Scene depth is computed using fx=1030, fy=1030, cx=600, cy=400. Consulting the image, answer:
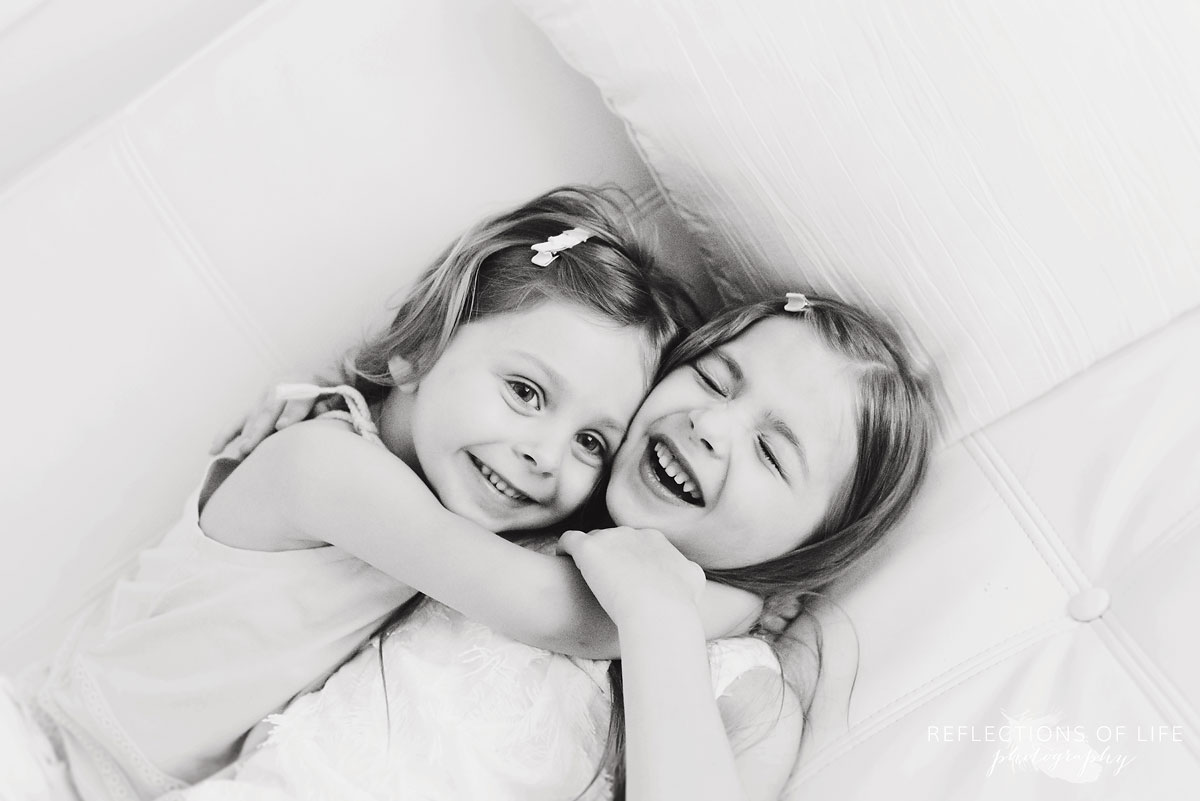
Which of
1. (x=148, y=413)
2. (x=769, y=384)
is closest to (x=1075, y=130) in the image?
(x=769, y=384)

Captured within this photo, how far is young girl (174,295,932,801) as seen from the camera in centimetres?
95

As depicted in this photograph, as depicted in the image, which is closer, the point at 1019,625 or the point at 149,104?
the point at 1019,625

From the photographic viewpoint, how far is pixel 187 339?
114cm

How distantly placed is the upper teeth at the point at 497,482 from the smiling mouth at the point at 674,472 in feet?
0.48

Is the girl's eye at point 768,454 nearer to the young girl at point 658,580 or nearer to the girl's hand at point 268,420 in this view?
the young girl at point 658,580

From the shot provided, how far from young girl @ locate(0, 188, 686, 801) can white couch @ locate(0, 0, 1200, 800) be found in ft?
0.44

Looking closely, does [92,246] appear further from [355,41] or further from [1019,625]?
[1019,625]

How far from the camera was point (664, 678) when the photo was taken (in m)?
0.91

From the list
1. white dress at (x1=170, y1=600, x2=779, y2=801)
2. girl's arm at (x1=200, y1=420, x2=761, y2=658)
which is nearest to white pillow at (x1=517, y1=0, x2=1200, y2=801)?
white dress at (x1=170, y1=600, x2=779, y2=801)

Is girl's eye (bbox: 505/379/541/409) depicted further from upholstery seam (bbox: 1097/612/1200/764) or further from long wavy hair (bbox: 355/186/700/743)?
upholstery seam (bbox: 1097/612/1200/764)

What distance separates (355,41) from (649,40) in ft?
1.10

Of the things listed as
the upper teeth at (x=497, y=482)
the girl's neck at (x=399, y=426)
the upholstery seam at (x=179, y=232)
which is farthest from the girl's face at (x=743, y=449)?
the upholstery seam at (x=179, y=232)

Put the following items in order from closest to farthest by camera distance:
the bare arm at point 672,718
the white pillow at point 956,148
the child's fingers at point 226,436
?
the bare arm at point 672,718
the white pillow at point 956,148
the child's fingers at point 226,436

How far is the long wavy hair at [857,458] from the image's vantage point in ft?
3.48
